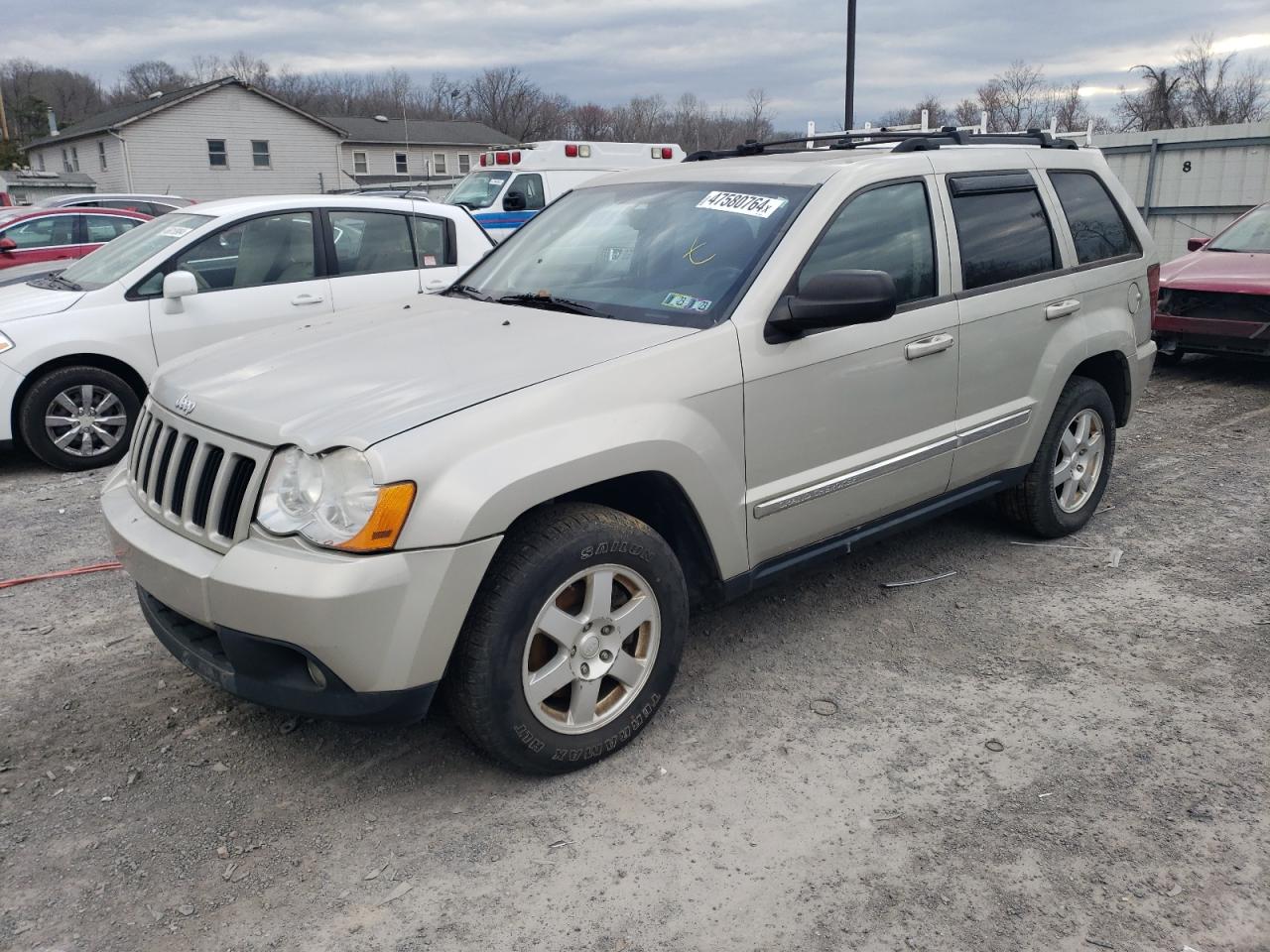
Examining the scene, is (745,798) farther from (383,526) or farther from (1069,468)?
(1069,468)


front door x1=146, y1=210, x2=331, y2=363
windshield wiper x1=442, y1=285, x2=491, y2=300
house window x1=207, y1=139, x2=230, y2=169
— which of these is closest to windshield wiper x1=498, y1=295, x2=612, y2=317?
windshield wiper x1=442, y1=285, x2=491, y2=300

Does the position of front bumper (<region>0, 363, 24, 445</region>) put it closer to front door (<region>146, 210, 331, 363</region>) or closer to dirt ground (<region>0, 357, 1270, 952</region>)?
front door (<region>146, 210, 331, 363</region>)

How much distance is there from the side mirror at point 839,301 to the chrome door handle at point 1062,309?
1493 millimetres

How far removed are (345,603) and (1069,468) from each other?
376cm

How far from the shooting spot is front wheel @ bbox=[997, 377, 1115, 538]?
4.91 metres

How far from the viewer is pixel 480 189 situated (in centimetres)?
1758

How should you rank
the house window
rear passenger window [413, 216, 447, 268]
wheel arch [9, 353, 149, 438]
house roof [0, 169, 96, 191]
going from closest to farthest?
wheel arch [9, 353, 149, 438] → rear passenger window [413, 216, 447, 268] → house roof [0, 169, 96, 191] → the house window

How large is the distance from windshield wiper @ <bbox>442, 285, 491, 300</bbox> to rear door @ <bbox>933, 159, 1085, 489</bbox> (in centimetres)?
192

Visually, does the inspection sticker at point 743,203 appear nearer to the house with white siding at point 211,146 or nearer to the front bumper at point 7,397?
the front bumper at point 7,397

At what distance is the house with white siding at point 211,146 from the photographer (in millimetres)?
Answer: 44062

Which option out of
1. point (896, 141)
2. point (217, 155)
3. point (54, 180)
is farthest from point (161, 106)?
point (896, 141)

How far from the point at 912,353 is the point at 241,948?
2.96 meters

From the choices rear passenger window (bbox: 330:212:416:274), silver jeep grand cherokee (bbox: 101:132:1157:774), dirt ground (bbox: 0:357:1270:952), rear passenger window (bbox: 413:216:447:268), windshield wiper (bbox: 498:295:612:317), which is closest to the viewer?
dirt ground (bbox: 0:357:1270:952)

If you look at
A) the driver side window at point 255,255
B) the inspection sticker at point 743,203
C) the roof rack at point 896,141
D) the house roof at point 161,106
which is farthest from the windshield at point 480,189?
the house roof at point 161,106
